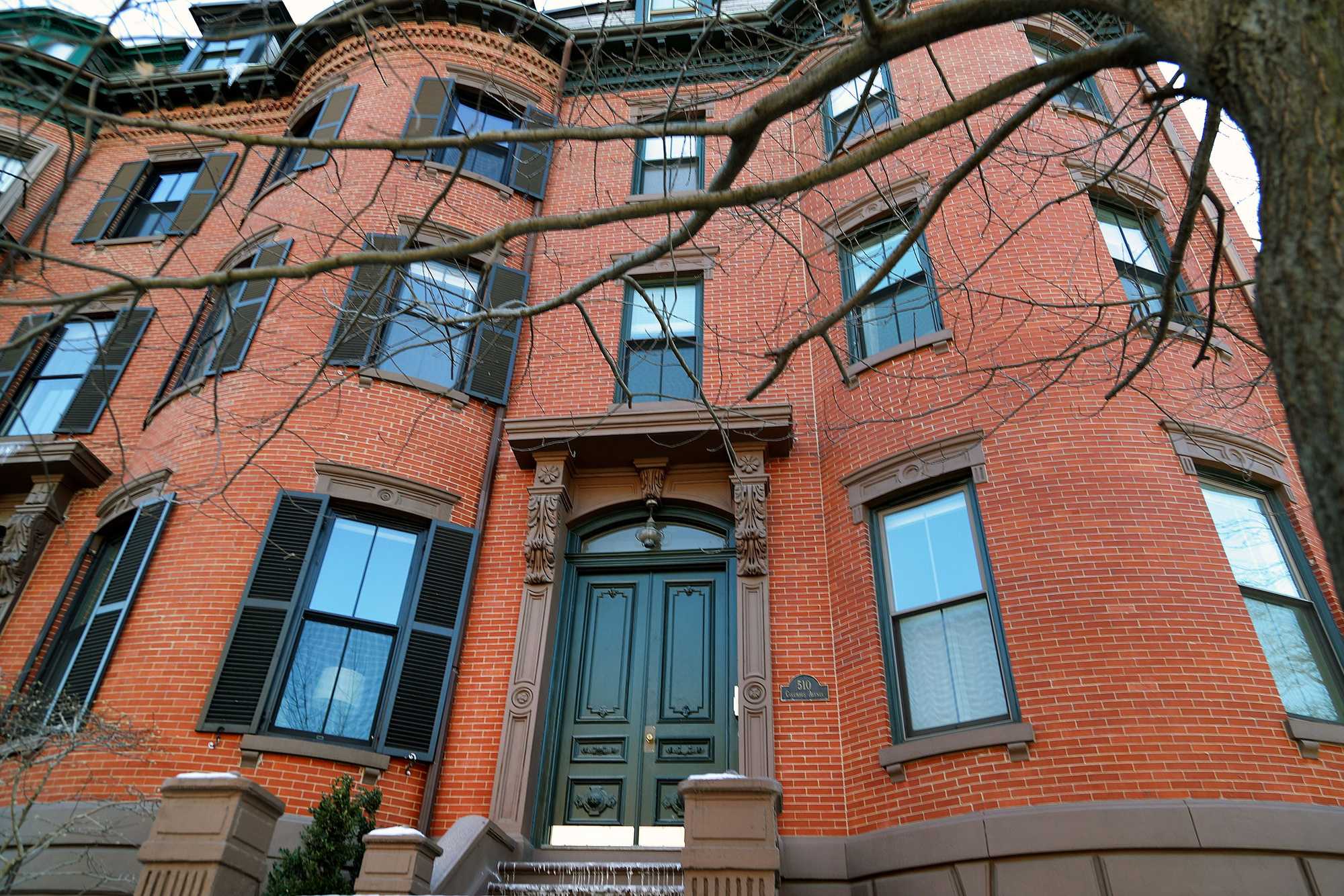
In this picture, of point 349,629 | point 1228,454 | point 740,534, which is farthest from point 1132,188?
point 349,629

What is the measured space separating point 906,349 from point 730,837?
17.5 feet

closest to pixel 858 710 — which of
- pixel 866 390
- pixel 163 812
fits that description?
pixel 866 390

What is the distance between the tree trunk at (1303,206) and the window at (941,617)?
499cm

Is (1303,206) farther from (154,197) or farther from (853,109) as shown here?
(154,197)

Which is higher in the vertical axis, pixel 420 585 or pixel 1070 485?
pixel 1070 485

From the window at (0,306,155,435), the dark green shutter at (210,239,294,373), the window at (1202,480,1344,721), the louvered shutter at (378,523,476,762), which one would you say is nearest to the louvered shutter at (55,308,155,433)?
the window at (0,306,155,435)

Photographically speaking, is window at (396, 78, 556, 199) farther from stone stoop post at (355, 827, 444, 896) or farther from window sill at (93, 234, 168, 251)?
stone stoop post at (355, 827, 444, 896)

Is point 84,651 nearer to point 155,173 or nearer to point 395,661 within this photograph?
point 395,661

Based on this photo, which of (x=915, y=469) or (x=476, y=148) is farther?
(x=476, y=148)

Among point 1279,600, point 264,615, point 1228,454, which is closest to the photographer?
point 1279,600

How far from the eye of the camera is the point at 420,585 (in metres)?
8.94

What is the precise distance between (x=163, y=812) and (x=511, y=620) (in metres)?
3.55

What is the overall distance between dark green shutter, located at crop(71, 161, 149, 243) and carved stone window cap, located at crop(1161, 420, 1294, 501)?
14.3 metres

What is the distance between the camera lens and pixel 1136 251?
1049cm
